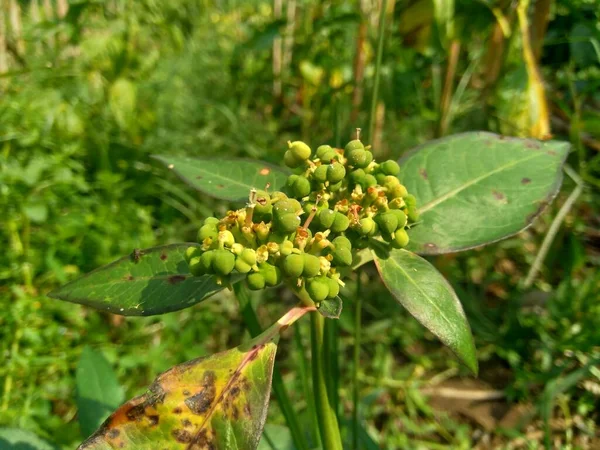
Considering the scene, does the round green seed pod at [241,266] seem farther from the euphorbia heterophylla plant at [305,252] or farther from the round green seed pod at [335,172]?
the round green seed pod at [335,172]

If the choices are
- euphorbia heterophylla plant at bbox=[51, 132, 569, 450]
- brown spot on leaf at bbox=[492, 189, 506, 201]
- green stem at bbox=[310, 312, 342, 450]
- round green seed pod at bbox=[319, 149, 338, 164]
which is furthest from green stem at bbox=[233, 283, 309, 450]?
brown spot on leaf at bbox=[492, 189, 506, 201]

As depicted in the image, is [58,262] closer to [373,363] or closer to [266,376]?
[373,363]

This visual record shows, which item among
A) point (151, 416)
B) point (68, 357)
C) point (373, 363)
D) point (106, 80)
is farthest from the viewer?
point (106, 80)

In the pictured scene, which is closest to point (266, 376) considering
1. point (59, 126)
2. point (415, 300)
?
point (415, 300)

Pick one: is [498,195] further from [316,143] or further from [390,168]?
[316,143]

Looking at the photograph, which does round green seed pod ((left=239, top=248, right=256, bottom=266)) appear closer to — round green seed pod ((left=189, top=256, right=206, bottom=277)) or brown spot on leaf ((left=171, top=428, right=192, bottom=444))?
round green seed pod ((left=189, top=256, right=206, bottom=277))

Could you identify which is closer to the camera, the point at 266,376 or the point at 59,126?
the point at 266,376

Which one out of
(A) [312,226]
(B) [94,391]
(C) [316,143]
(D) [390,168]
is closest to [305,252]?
(A) [312,226]
